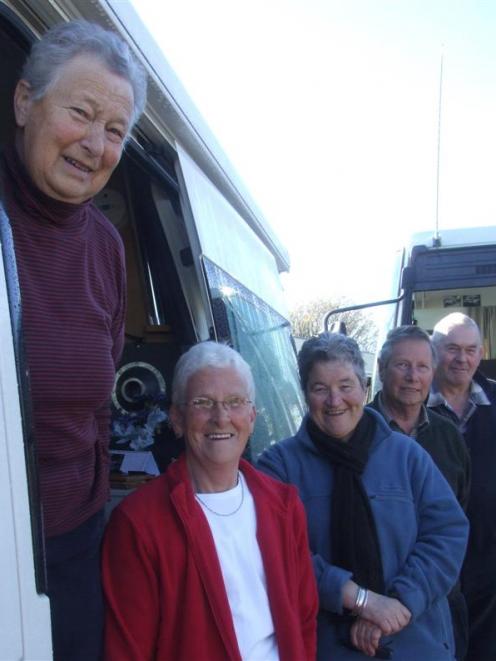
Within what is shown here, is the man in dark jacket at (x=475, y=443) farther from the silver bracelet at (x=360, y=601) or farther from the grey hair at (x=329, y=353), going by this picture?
the silver bracelet at (x=360, y=601)

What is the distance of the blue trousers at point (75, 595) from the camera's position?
1572mm

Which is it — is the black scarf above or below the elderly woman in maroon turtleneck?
below

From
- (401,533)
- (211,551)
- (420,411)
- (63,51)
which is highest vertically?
Result: (63,51)

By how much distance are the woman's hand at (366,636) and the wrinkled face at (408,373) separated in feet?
3.20

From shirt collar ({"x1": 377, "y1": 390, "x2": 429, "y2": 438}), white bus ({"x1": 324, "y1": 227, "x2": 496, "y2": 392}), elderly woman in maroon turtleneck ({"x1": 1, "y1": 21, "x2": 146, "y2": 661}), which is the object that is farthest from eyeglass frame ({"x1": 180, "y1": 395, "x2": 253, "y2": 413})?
white bus ({"x1": 324, "y1": 227, "x2": 496, "y2": 392})

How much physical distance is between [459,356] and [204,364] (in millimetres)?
1700

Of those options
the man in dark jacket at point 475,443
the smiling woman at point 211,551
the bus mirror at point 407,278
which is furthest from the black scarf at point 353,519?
the bus mirror at point 407,278

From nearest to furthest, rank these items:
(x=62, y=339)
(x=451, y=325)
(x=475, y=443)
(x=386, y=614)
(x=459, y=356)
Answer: (x=62, y=339) < (x=386, y=614) < (x=475, y=443) < (x=459, y=356) < (x=451, y=325)

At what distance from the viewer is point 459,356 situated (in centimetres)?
324

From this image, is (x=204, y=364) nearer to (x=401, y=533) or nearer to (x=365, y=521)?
(x=365, y=521)

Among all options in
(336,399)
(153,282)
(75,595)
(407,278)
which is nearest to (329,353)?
(336,399)

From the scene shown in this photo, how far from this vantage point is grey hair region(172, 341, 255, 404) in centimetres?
194

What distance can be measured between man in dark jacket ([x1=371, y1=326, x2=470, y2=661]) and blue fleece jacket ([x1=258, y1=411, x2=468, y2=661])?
1.48 ft

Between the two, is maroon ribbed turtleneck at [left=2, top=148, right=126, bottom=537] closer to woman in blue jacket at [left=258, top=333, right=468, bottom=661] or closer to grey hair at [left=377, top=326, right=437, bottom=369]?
woman in blue jacket at [left=258, top=333, right=468, bottom=661]
